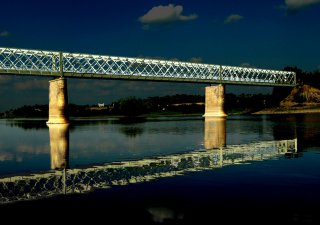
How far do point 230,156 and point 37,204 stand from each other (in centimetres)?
1185

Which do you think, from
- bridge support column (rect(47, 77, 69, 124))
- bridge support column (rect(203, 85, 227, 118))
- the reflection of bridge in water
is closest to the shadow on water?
the reflection of bridge in water

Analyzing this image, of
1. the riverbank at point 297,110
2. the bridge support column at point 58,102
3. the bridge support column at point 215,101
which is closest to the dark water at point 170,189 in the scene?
the bridge support column at point 58,102

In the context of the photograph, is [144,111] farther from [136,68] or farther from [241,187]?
[241,187]

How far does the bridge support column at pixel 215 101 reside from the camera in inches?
4941

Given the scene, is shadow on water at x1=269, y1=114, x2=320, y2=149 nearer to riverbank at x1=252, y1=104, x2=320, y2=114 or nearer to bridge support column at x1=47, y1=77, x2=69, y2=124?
bridge support column at x1=47, y1=77, x2=69, y2=124

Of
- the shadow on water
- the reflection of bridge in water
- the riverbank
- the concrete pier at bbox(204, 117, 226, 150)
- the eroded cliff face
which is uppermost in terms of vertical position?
the eroded cliff face

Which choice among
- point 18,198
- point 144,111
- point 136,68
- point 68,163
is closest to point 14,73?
point 136,68

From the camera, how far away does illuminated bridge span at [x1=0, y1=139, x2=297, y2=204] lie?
11664 millimetres

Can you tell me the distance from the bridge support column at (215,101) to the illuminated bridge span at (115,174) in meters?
105

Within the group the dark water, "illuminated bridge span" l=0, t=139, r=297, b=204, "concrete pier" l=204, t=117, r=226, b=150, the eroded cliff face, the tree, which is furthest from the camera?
the tree

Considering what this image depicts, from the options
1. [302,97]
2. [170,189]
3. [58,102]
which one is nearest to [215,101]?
[302,97]

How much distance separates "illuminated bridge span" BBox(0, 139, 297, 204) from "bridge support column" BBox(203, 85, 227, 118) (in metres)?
105

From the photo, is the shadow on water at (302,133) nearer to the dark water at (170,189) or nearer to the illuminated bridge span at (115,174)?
the illuminated bridge span at (115,174)

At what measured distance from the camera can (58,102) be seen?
8369 cm
